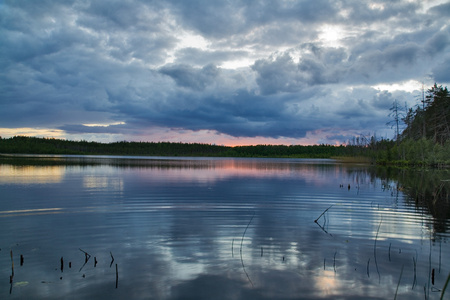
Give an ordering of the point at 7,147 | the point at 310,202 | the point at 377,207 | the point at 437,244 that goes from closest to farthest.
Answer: the point at 437,244 → the point at 377,207 → the point at 310,202 → the point at 7,147

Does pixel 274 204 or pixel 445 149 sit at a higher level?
pixel 445 149

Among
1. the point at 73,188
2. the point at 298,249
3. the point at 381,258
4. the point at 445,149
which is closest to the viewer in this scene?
the point at 381,258

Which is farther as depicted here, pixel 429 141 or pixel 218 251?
pixel 429 141

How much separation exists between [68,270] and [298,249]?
6.81 meters

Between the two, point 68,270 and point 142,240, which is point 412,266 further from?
point 68,270

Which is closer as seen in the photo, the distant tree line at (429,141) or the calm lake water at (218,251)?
the calm lake water at (218,251)

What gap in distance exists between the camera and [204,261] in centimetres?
888

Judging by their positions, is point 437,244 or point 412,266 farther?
point 437,244

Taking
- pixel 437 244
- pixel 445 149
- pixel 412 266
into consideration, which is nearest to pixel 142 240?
pixel 412 266

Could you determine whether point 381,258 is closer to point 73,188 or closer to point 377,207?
point 377,207

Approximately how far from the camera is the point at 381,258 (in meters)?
9.46

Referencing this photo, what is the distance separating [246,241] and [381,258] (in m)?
4.29

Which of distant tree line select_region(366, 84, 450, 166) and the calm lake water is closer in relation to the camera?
the calm lake water

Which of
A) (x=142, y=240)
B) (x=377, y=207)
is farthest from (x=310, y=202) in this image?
(x=142, y=240)
